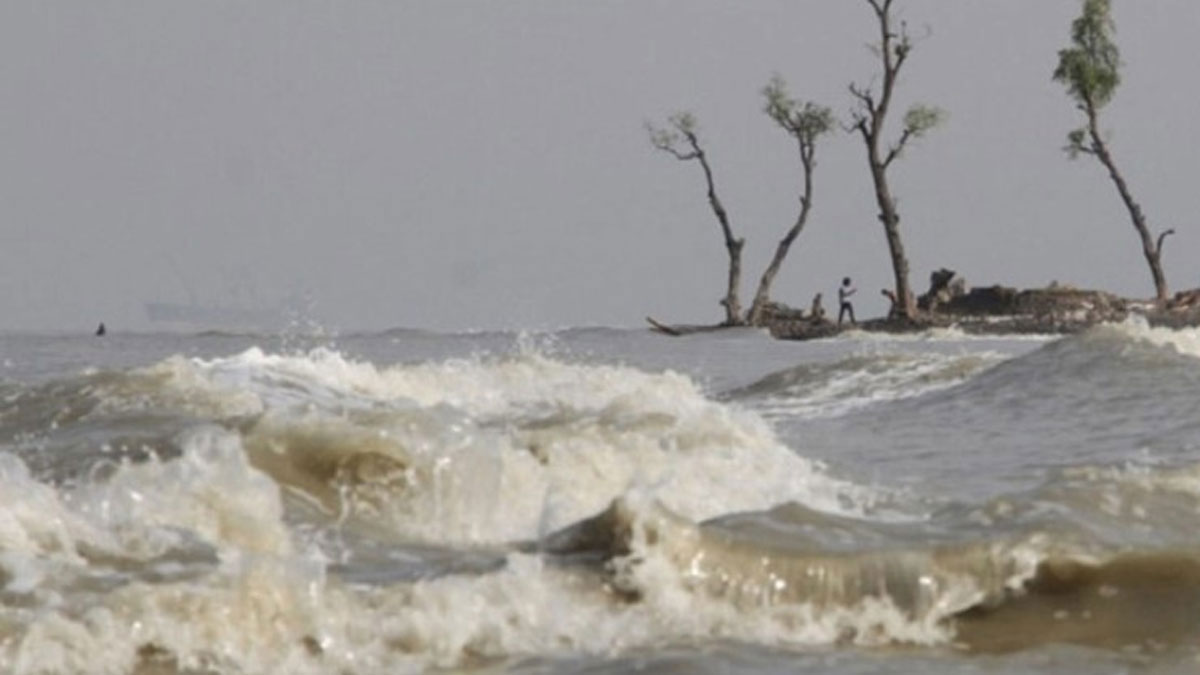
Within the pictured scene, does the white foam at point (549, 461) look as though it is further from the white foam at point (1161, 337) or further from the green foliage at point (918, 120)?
the green foliage at point (918, 120)

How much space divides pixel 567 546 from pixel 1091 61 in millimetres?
38539

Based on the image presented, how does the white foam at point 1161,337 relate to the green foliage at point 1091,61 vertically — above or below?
below

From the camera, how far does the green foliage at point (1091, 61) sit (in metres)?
43.2

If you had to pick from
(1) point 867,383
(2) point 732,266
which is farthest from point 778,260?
(1) point 867,383

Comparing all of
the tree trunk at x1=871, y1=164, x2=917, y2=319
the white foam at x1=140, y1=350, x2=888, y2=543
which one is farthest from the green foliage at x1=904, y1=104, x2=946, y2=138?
the white foam at x1=140, y1=350, x2=888, y2=543

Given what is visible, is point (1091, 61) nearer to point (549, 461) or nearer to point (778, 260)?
point (778, 260)

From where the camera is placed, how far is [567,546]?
21.7 feet

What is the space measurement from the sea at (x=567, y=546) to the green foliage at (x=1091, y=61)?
31601 millimetres

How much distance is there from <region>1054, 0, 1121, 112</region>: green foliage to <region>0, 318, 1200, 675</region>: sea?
3160 cm

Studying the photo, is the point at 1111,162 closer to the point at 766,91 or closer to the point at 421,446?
the point at 766,91

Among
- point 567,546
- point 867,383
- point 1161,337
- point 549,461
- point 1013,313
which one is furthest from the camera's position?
point 1013,313

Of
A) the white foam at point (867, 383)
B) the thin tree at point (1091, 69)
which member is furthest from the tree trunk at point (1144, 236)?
the white foam at point (867, 383)

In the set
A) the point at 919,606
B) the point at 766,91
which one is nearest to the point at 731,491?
the point at 919,606

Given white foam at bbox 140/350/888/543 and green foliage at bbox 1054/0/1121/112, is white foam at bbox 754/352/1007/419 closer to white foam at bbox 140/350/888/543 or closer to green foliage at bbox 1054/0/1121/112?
white foam at bbox 140/350/888/543
